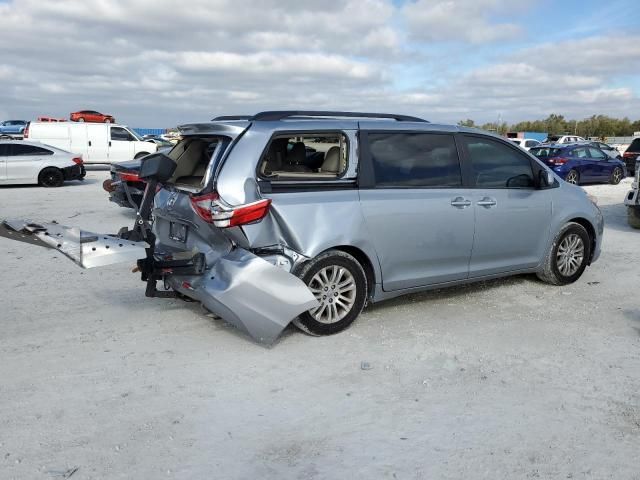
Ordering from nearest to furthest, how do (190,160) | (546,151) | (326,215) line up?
(326,215) → (190,160) → (546,151)

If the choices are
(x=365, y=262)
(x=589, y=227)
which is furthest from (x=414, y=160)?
(x=589, y=227)

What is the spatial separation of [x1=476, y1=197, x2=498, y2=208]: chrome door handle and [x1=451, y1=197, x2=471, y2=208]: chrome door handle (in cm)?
15

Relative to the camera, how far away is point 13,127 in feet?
151

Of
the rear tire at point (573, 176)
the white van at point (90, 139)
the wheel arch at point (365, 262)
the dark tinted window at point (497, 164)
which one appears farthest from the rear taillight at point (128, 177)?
the rear tire at point (573, 176)

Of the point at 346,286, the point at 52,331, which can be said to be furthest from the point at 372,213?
the point at 52,331

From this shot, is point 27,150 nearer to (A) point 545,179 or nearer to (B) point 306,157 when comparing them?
(B) point 306,157

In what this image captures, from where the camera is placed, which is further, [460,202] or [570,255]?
[570,255]

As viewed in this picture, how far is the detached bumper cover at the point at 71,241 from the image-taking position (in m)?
4.25

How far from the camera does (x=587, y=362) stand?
4.49m

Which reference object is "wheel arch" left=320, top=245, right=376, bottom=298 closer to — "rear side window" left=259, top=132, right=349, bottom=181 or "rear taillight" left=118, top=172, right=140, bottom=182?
"rear side window" left=259, top=132, right=349, bottom=181

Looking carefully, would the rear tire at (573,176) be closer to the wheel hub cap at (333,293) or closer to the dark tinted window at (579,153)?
the dark tinted window at (579,153)

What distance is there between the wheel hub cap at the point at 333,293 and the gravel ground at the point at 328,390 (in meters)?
0.21

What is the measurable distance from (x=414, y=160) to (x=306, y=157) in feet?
3.17

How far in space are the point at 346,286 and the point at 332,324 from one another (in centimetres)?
33
